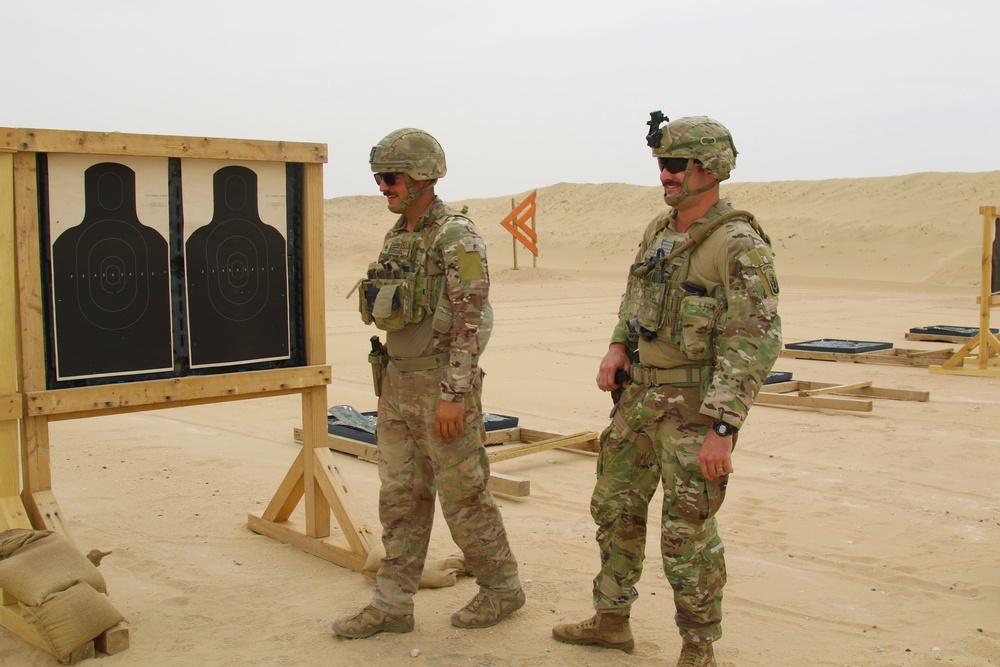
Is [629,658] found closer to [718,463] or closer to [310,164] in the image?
[718,463]

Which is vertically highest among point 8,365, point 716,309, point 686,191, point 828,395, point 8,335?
point 686,191

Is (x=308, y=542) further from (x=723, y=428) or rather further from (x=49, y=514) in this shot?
(x=723, y=428)

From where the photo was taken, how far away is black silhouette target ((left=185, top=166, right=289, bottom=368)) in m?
5.21

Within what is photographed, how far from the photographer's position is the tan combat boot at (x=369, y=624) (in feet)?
14.4

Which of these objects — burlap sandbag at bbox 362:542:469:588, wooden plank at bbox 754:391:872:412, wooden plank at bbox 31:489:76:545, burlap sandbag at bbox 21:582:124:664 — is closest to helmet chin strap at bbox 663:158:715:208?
burlap sandbag at bbox 362:542:469:588

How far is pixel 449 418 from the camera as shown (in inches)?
167

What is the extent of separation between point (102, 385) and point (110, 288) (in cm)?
50

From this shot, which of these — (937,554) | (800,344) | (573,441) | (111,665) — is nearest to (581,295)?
(800,344)

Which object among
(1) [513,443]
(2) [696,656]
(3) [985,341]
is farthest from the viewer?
(3) [985,341]

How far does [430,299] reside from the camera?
14.4 ft

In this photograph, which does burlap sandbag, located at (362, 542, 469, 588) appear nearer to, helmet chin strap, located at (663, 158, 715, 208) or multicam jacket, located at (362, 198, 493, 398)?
multicam jacket, located at (362, 198, 493, 398)

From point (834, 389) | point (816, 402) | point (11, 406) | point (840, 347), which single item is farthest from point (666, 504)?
point (840, 347)

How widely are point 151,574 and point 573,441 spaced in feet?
12.1

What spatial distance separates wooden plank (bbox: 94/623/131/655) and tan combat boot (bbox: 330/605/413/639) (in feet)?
3.00
